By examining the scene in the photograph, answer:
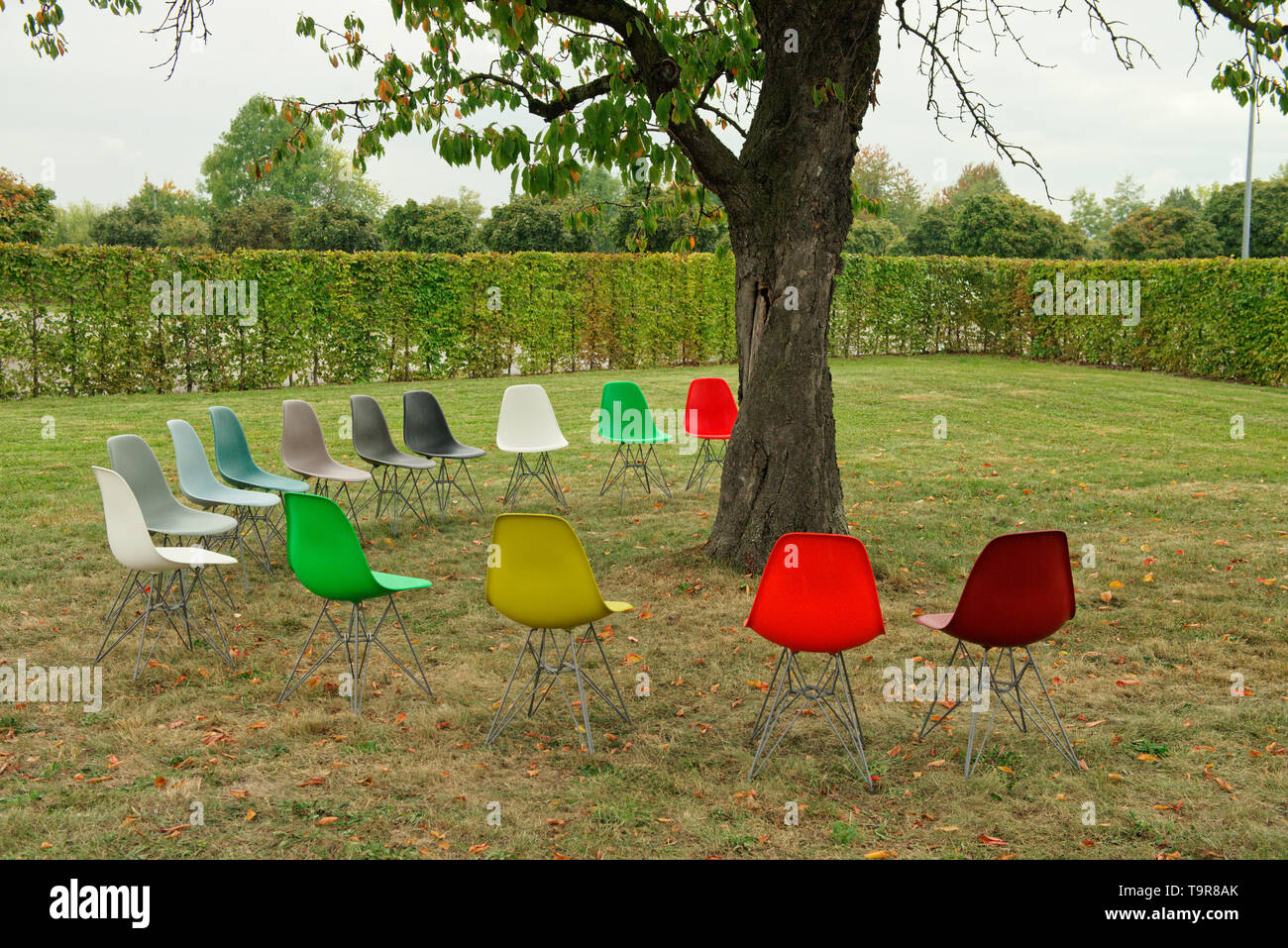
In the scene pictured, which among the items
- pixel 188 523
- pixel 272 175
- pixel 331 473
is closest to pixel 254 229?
pixel 272 175

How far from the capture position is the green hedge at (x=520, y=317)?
46.8 ft

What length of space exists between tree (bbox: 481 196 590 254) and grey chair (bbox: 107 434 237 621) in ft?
71.4

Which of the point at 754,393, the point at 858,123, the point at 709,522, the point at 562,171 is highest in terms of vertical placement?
the point at 858,123

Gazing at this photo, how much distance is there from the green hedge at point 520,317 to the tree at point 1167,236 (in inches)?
322

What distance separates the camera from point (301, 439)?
25.3ft

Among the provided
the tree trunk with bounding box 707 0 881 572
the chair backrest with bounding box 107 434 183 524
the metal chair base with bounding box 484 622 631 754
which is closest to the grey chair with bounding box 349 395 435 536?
the chair backrest with bounding box 107 434 183 524

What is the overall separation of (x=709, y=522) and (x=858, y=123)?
323 cm

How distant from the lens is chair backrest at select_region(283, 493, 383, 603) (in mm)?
4375

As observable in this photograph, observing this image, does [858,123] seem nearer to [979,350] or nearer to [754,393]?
[754,393]

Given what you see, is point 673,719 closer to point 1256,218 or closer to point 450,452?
point 450,452

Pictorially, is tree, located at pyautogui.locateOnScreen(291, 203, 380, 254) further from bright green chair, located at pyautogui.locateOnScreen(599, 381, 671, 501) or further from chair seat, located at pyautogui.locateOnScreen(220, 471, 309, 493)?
chair seat, located at pyautogui.locateOnScreen(220, 471, 309, 493)

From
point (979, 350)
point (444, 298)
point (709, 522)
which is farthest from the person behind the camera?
point (979, 350)
